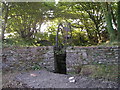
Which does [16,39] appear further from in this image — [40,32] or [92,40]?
[92,40]

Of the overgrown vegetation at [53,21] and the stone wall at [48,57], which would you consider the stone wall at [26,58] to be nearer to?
the stone wall at [48,57]

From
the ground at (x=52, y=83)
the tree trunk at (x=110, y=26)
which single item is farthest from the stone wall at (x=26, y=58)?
the tree trunk at (x=110, y=26)

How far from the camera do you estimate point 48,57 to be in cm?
327

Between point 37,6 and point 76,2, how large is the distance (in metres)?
1.97

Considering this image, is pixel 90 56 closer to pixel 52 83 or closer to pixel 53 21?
pixel 52 83

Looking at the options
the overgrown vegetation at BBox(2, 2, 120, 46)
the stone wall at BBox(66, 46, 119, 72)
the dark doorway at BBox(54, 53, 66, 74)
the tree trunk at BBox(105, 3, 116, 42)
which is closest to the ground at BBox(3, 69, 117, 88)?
the stone wall at BBox(66, 46, 119, 72)

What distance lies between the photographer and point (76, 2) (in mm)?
5574

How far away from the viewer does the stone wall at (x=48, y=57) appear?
303 cm

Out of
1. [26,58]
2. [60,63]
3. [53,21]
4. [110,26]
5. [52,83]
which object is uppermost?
[53,21]

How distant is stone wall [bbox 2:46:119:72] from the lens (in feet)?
9.95

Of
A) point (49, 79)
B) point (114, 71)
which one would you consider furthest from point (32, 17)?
point (114, 71)

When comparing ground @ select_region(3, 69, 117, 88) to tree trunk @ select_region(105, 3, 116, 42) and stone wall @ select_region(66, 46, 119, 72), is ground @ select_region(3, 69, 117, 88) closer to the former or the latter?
stone wall @ select_region(66, 46, 119, 72)

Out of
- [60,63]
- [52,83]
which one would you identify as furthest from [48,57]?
[52,83]

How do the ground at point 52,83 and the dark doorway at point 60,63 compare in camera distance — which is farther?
the dark doorway at point 60,63
